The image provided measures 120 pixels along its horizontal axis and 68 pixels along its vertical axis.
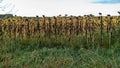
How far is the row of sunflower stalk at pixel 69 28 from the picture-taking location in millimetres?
13964

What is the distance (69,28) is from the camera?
15.8m

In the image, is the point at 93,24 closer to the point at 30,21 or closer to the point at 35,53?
the point at 30,21

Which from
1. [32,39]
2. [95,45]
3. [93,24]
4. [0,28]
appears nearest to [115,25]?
[93,24]

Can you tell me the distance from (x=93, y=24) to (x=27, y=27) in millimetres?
3122

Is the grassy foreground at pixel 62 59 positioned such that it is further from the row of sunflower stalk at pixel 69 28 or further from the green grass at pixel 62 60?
the row of sunflower stalk at pixel 69 28

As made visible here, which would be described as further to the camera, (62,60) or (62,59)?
(62,59)

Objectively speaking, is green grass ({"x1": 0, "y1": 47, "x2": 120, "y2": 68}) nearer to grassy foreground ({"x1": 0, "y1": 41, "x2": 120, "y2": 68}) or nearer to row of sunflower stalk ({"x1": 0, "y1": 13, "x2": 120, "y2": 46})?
grassy foreground ({"x1": 0, "y1": 41, "x2": 120, "y2": 68})

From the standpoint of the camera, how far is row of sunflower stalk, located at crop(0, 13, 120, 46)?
14.0m

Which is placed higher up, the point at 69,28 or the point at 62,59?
the point at 69,28

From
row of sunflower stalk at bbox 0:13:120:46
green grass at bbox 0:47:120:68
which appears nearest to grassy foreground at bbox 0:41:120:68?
green grass at bbox 0:47:120:68

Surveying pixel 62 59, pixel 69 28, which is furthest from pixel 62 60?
pixel 69 28

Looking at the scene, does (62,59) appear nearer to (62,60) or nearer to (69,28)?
(62,60)

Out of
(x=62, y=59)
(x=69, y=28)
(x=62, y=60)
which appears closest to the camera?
(x=62, y=60)

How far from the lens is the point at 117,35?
13.7m
